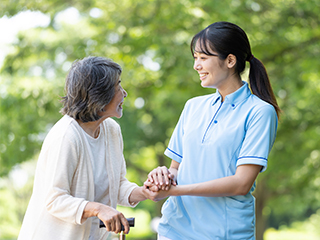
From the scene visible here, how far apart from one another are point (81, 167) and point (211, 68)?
798 millimetres

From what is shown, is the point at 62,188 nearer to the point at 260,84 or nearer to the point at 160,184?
the point at 160,184

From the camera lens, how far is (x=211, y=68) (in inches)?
74.0

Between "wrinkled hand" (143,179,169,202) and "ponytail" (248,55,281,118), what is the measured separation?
2.23ft

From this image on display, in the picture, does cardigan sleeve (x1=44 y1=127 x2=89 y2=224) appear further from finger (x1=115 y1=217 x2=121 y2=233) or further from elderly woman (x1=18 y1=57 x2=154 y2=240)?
finger (x1=115 y1=217 x2=121 y2=233)

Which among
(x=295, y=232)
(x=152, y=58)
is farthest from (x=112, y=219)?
(x=295, y=232)

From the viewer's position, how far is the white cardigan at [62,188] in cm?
173

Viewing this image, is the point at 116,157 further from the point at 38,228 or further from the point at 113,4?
the point at 113,4

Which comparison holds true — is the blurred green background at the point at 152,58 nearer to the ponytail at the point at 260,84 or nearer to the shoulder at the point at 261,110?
the ponytail at the point at 260,84

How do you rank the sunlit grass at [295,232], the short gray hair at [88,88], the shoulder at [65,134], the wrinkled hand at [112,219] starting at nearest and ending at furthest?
the wrinkled hand at [112,219] → the shoulder at [65,134] → the short gray hair at [88,88] → the sunlit grass at [295,232]

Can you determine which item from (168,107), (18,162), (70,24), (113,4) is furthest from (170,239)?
(70,24)

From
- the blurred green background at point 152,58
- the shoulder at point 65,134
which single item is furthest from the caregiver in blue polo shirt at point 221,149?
the blurred green background at point 152,58

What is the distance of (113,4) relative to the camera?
19.5 feet

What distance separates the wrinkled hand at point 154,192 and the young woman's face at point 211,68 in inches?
22.7

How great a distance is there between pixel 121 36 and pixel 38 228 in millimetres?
4298
